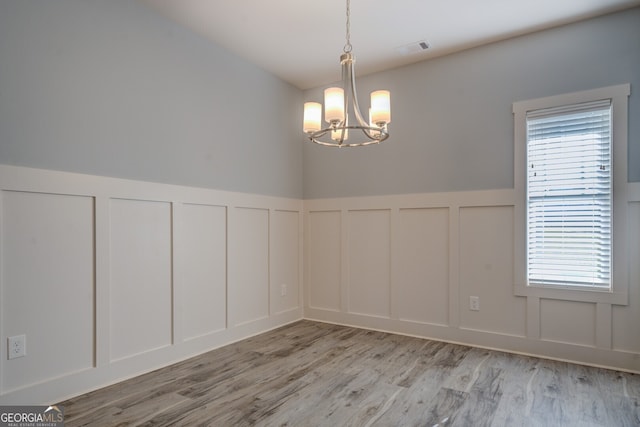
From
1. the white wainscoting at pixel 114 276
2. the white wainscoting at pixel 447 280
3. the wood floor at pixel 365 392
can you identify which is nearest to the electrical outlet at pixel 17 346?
the white wainscoting at pixel 114 276

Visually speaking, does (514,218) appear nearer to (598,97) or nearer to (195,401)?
(598,97)

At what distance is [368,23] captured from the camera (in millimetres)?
2988

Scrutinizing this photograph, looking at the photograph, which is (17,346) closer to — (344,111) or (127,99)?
(127,99)

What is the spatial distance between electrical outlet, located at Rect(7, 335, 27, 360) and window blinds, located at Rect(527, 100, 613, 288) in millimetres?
3502

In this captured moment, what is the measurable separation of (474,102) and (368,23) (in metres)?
1.17

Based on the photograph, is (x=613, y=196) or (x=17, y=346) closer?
(x=17, y=346)

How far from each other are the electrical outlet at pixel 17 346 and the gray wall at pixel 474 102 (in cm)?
288

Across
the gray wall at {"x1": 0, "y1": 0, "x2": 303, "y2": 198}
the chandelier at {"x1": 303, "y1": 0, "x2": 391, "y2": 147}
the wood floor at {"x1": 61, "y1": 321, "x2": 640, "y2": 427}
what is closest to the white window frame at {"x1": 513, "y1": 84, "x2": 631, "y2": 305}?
the wood floor at {"x1": 61, "y1": 321, "x2": 640, "y2": 427}

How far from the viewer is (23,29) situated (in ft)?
7.08

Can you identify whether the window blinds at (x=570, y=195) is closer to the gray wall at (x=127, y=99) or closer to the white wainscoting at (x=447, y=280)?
the white wainscoting at (x=447, y=280)

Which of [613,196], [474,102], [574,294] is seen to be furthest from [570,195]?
[474,102]

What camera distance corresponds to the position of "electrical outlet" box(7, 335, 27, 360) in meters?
2.07

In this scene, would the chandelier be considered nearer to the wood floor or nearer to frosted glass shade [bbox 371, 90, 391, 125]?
frosted glass shade [bbox 371, 90, 391, 125]

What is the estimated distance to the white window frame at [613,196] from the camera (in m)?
2.74
